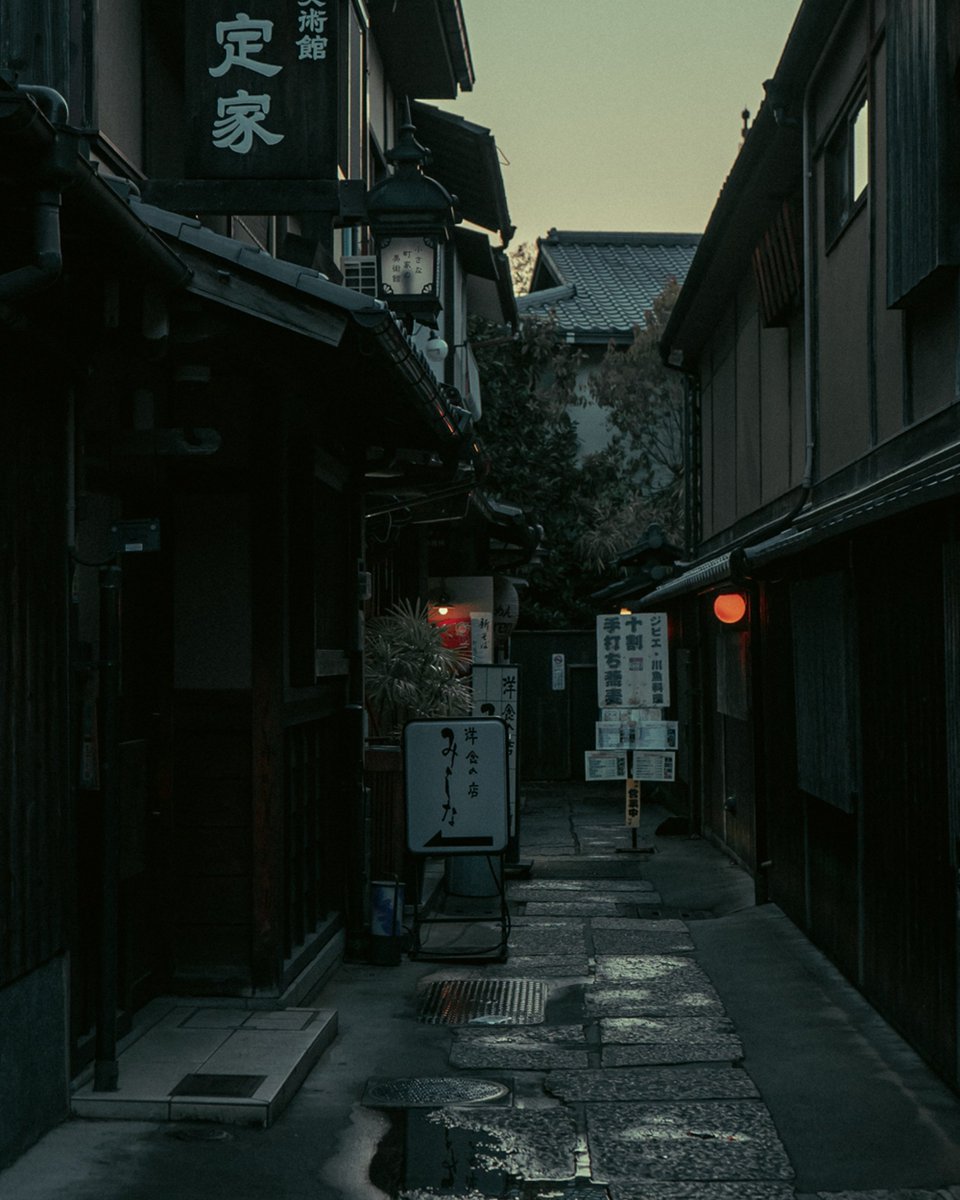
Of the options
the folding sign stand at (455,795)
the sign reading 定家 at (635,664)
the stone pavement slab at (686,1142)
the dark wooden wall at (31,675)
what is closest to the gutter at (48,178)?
the dark wooden wall at (31,675)

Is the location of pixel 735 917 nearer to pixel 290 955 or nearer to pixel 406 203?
A: pixel 290 955

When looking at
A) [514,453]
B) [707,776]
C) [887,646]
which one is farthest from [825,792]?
[514,453]

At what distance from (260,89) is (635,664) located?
1256cm

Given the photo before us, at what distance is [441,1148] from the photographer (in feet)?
24.3

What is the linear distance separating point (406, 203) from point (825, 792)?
5.59m

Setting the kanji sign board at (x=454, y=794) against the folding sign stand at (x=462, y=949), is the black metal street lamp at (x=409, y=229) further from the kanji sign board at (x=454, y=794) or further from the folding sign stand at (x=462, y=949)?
the folding sign stand at (x=462, y=949)

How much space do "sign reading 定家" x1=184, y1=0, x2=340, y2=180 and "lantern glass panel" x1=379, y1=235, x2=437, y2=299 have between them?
6.27 feet

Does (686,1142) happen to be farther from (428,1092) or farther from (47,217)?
(47,217)

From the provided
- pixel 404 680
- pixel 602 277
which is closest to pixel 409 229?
pixel 404 680

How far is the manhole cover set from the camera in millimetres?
8195

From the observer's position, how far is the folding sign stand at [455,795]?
12.7 metres

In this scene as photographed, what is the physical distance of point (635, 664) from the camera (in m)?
20.9

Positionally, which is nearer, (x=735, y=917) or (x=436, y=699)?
(x=735, y=917)

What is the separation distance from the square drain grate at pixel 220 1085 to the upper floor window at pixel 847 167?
8.21 metres
